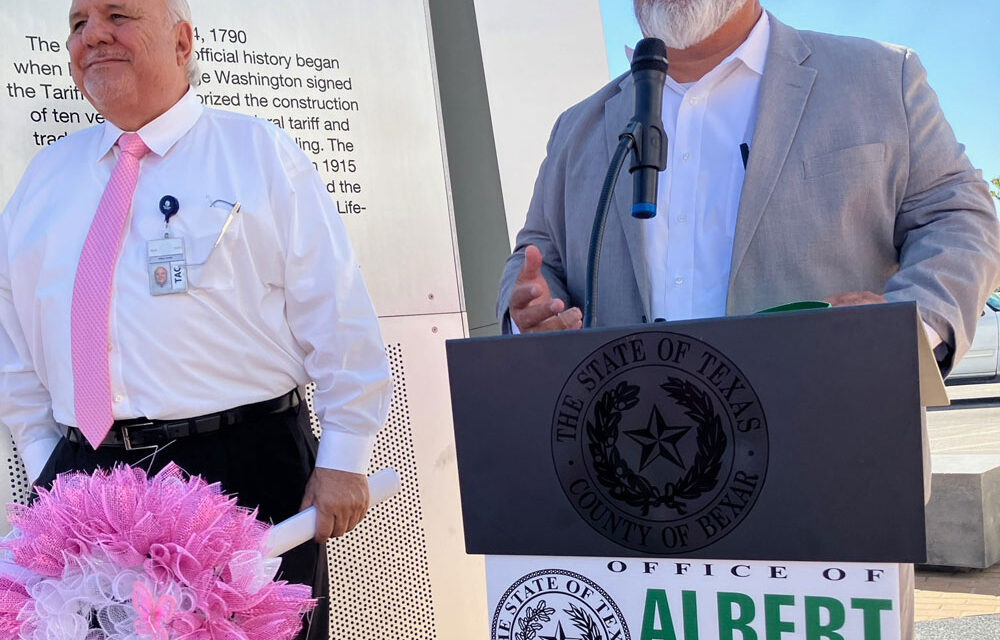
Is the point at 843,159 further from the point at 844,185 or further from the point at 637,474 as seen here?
the point at 637,474

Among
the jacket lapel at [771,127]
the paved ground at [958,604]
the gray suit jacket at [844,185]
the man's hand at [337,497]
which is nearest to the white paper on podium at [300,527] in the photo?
the man's hand at [337,497]

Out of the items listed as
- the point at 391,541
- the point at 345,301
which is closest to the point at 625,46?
the point at 345,301

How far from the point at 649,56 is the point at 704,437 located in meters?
0.61

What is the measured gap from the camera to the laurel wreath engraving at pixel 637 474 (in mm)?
990

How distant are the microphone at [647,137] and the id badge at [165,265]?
111 cm

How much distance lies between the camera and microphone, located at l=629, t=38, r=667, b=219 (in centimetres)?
123

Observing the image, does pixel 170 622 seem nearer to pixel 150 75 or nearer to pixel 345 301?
pixel 345 301

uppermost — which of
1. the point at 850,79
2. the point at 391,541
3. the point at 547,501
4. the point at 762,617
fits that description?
the point at 850,79

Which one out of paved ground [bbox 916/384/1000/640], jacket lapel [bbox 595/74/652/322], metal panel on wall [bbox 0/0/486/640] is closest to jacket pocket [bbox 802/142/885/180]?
jacket lapel [bbox 595/74/652/322]

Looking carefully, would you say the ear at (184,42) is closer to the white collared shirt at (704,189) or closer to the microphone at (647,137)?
the white collared shirt at (704,189)

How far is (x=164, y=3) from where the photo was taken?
2168 mm

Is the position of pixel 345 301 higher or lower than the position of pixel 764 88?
lower

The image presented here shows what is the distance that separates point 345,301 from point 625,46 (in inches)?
32.5

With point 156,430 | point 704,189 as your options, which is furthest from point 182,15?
point 704,189
